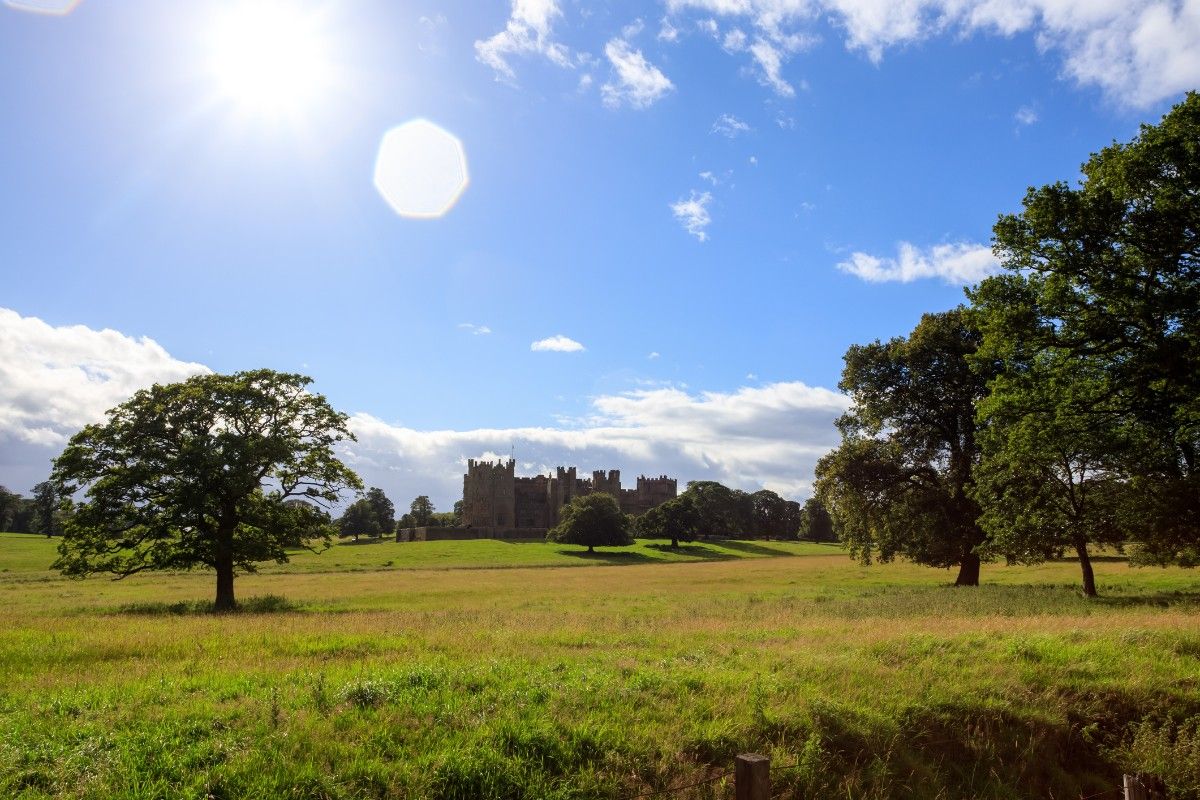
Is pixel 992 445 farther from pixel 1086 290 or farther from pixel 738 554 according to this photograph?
pixel 738 554

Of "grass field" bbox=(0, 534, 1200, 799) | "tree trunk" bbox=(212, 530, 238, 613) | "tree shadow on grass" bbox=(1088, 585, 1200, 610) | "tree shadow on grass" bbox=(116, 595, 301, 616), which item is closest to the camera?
"grass field" bbox=(0, 534, 1200, 799)

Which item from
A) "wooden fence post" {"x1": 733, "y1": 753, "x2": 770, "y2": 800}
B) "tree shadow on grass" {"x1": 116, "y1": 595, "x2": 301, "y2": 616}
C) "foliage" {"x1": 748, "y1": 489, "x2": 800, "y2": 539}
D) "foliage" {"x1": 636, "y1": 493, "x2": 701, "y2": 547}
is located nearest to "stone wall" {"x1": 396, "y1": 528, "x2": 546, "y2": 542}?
"foliage" {"x1": 636, "y1": 493, "x2": 701, "y2": 547}

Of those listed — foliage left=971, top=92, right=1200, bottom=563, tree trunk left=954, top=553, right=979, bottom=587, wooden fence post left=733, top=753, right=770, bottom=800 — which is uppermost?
foliage left=971, top=92, right=1200, bottom=563

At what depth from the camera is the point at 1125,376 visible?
19688mm

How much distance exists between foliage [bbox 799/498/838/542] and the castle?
31.0 metres

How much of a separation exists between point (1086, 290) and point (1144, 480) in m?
11.1

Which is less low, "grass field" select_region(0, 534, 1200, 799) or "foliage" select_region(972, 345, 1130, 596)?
"foliage" select_region(972, 345, 1130, 596)

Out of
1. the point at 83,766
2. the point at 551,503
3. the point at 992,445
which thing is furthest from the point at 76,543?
the point at 551,503

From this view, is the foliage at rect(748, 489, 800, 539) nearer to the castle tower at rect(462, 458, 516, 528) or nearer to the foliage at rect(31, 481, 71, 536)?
the castle tower at rect(462, 458, 516, 528)

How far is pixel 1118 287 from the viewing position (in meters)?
18.6

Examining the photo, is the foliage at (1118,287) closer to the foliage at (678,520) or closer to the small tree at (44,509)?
the foliage at (678,520)

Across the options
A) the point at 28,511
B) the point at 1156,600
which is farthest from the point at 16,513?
the point at 1156,600

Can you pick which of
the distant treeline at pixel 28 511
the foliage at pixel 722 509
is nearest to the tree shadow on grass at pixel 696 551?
the foliage at pixel 722 509

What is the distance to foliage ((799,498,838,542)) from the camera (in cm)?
15025
